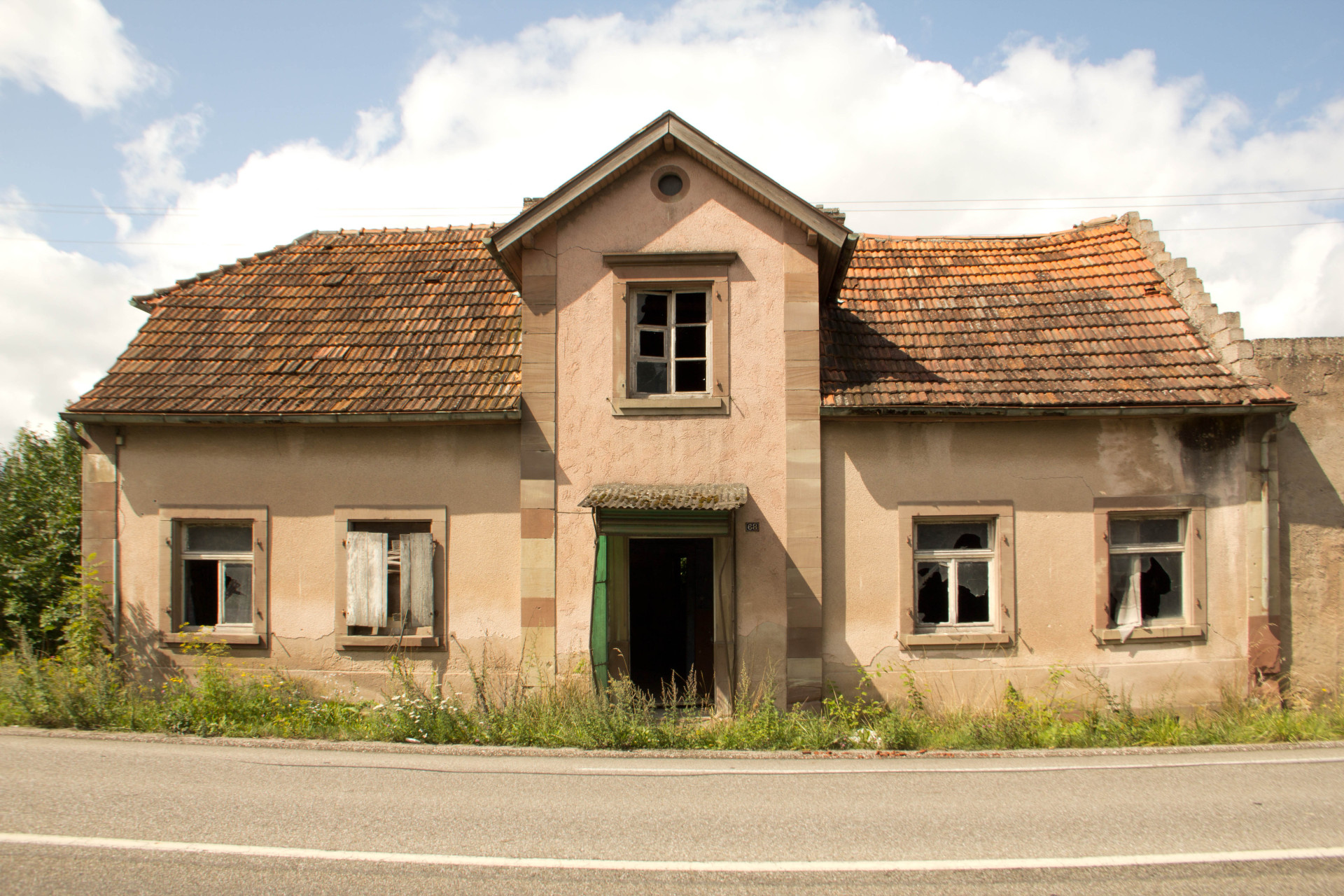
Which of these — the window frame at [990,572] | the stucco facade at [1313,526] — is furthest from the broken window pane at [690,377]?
the stucco facade at [1313,526]

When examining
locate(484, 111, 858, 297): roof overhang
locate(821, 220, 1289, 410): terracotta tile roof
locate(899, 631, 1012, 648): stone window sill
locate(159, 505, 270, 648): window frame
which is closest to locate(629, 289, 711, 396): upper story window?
locate(484, 111, 858, 297): roof overhang

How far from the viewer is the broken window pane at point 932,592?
9.65 m

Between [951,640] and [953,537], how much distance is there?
4.11 feet

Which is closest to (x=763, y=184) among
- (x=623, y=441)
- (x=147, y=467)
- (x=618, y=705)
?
(x=623, y=441)

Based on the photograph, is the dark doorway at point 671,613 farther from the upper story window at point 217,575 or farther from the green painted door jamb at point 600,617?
the upper story window at point 217,575

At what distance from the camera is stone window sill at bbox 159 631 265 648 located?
31.8ft

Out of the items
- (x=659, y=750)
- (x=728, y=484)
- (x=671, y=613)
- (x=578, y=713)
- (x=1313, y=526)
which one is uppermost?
(x=728, y=484)

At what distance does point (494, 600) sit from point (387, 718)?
1.78 m

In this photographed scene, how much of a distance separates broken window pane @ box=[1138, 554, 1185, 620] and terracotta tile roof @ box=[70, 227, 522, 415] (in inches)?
320

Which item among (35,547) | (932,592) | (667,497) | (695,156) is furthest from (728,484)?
(35,547)

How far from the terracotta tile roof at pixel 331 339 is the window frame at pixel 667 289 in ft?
4.48

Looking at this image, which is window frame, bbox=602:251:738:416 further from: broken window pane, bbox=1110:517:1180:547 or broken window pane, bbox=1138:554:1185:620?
broken window pane, bbox=1138:554:1185:620

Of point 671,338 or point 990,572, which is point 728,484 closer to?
point 671,338

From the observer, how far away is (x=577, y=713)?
8.20 metres
